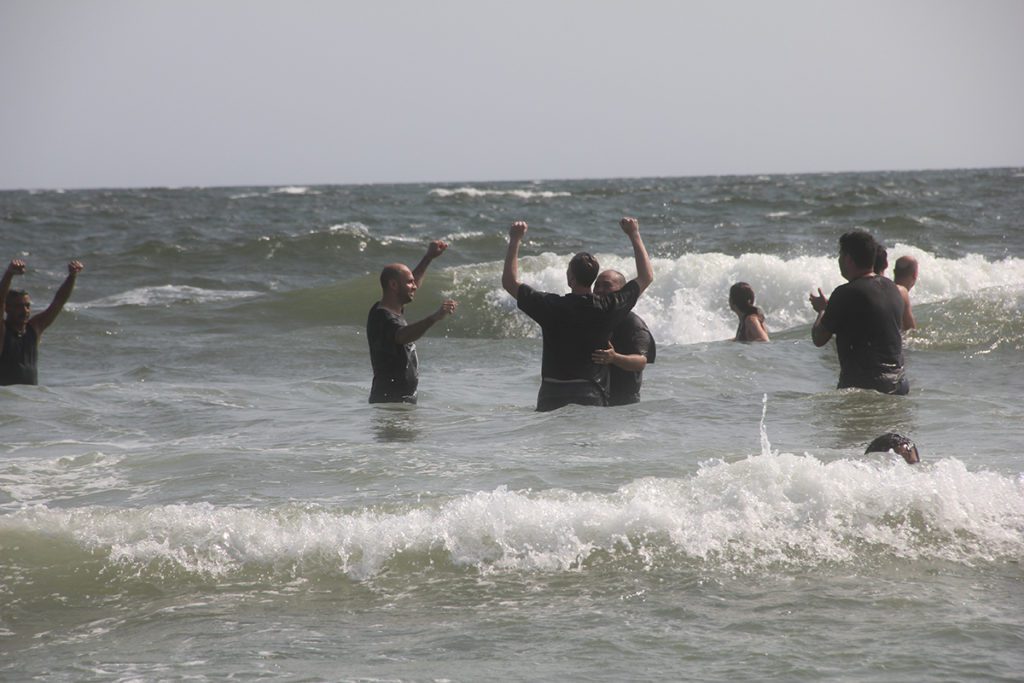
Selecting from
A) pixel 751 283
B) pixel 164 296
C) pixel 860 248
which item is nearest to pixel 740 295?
pixel 860 248

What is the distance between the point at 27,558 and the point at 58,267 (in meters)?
22.4

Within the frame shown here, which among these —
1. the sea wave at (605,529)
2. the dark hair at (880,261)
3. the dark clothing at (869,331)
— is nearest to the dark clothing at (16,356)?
the sea wave at (605,529)

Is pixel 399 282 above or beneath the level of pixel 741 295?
above

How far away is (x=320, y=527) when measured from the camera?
20.1ft

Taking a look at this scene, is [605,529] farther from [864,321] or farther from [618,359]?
[864,321]

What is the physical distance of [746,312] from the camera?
13070 mm

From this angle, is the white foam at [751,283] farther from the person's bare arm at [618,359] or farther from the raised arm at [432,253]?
the person's bare arm at [618,359]

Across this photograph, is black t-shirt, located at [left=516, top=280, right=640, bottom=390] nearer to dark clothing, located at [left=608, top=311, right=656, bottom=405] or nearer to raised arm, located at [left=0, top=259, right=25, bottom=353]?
dark clothing, located at [left=608, top=311, right=656, bottom=405]

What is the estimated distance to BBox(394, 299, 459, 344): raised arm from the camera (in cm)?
813

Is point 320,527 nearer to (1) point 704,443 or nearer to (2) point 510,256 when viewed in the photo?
(2) point 510,256

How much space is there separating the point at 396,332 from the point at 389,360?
0.39m

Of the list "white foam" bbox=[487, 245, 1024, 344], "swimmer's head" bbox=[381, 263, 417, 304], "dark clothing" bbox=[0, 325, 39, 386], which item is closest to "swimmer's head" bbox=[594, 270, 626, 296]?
"swimmer's head" bbox=[381, 263, 417, 304]

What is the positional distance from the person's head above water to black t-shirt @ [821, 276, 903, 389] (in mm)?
1522

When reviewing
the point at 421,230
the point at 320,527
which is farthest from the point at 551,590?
the point at 421,230
